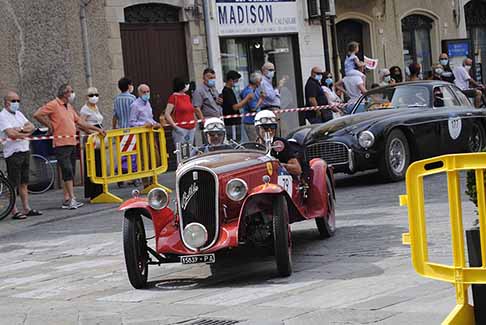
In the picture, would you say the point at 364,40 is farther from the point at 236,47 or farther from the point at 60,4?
the point at 60,4

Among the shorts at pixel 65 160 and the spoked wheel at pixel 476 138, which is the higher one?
the shorts at pixel 65 160

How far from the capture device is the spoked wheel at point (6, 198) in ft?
48.9

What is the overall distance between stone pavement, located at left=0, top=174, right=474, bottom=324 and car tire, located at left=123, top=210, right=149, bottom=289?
0.44ft

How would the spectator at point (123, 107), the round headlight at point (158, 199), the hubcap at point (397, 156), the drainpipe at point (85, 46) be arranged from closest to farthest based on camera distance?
the round headlight at point (158, 199) → the hubcap at point (397, 156) → the spectator at point (123, 107) → the drainpipe at point (85, 46)

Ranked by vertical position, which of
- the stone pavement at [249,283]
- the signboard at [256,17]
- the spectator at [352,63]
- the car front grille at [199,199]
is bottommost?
the stone pavement at [249,283]

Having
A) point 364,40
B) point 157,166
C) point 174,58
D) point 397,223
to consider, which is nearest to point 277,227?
point 397,223

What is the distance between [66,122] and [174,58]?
741 centimetres

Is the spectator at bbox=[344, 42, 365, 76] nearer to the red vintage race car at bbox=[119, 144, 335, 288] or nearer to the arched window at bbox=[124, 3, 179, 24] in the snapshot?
the arched window at bbox=[124, 3, 179, 24]

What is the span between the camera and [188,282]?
9.36 m

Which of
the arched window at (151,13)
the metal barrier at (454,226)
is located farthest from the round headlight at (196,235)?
the arched window at (151,13)

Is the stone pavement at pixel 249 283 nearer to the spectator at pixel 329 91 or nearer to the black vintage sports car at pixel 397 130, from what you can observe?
the black vintage sports car at pixel 397 130

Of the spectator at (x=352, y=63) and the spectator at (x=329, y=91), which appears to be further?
the spectator at (x=329, y=91)

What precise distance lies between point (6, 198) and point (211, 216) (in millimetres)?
6702

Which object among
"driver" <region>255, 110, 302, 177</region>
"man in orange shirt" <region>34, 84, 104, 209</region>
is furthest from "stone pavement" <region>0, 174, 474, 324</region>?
"man in orange shirt" <region>34, 84, 104, 209</region>
